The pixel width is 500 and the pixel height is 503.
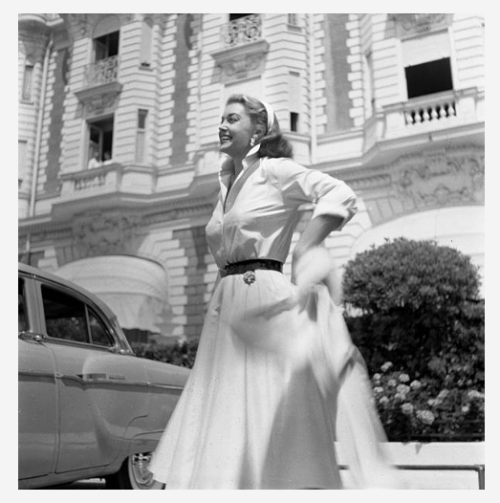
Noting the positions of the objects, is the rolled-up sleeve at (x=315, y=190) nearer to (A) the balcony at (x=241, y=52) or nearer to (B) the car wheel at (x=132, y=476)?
(B) the car wheel at (x=132, y=476)

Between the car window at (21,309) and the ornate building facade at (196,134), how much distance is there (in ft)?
4.48

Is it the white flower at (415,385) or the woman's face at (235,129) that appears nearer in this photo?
the woman's face at (235,129)

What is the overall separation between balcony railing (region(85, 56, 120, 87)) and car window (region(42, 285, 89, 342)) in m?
2.06

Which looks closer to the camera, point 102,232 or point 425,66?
point 102,232

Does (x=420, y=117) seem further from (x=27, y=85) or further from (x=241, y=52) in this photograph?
(x=27, y=85)

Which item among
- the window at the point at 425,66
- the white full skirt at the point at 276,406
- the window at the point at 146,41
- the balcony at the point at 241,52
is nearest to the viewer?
the white full skirt at the point at 276,406

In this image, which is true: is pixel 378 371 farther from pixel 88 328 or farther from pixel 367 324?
pixel 88 328

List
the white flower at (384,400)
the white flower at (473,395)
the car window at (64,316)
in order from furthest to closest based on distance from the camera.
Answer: the white flower at (384,400)
the white flower at (473,395)
the car window at (64,316)

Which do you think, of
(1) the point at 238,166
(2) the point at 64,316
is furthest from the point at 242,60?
(1) the point at 238,166

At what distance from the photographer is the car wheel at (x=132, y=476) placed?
2.80 m

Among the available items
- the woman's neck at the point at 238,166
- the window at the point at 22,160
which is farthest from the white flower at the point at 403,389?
the window at the point at 22,160

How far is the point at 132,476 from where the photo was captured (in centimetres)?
287

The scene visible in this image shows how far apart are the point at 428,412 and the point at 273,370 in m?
2.23

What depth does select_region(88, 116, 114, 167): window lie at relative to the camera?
424cm
